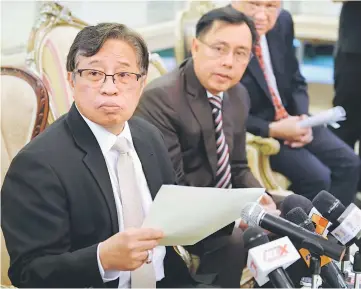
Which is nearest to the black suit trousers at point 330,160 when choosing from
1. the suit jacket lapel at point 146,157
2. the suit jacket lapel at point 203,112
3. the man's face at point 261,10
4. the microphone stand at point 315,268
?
the man's face at point 261,10

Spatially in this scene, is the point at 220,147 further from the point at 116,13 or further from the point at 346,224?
the point at 116,13

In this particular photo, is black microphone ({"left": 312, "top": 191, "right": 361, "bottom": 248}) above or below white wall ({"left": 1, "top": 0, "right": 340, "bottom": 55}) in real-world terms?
above

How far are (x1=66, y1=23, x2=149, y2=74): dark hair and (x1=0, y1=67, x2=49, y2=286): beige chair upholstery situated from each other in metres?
0.41

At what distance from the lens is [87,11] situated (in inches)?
136

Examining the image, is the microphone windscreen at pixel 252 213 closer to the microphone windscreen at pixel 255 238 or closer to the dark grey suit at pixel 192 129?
the microphone windscreen at pixel 255 238

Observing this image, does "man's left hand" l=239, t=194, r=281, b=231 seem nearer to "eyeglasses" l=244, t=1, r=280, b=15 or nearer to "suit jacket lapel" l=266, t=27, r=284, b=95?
"eyeglasses" l=244, t=1, r=280, b=15

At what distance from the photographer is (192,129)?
1.97 meters

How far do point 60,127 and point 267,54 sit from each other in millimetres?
1594

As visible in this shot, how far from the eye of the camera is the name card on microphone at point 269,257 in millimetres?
1040

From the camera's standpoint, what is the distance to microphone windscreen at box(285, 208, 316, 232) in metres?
1.24

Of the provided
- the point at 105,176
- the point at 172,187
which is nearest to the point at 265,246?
the point at 172,187

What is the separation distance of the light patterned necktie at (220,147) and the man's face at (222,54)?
5cm

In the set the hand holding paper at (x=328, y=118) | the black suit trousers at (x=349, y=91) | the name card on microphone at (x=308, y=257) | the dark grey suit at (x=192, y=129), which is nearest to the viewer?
the name card on microphone at (x=308, y=257)

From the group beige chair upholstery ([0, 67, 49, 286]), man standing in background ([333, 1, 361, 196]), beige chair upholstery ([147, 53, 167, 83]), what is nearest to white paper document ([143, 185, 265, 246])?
beige chair upholstery ([0, 67, 49, 286])
